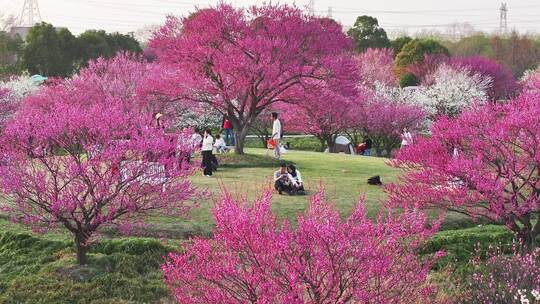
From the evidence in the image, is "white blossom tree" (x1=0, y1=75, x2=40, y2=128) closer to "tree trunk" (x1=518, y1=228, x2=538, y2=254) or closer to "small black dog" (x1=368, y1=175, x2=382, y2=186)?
"small black dog" (x1=368, y1=175, x2=382, y2=186)

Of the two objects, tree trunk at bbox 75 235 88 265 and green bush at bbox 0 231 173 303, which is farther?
tree trunk at bbox 75 235 88 265

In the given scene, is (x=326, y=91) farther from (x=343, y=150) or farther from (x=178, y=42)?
(x=343, y=150)

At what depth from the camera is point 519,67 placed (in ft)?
194

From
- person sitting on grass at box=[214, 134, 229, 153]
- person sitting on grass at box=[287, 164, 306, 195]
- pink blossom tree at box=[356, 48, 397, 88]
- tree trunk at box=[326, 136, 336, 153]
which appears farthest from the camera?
pink blossom tree at box=[356, 48, 397, 88]

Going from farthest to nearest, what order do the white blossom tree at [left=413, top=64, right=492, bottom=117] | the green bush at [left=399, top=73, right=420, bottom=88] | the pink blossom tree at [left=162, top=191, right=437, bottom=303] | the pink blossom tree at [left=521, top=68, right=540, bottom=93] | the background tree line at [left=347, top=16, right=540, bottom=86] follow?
the background tree line at [left=347, top=16, right=540, bottom=86], the green bush at [left=399, top=73, right=420, bottom=88], the white blossom tree at [left=413, top=64, right=492, bottom=117], the pink blossom tree at [left=521, top=68, right=540, bottom=93], the pink blossom tree at [left=162, top=191, right=437, bottom=303]

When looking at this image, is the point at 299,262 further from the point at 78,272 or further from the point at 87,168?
the point at 78,272

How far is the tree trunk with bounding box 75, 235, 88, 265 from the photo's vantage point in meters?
9.44

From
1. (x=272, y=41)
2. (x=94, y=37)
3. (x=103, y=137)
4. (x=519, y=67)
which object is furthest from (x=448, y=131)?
(x=519, y=67)

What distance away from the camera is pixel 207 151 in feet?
51.5

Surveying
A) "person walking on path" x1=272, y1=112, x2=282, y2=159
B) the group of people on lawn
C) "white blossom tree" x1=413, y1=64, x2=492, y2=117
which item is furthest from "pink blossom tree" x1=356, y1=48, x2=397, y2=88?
the group of people on lawn

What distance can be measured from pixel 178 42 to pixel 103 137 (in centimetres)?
962

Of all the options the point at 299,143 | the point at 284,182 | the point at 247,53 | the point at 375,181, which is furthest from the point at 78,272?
the point at 299,143

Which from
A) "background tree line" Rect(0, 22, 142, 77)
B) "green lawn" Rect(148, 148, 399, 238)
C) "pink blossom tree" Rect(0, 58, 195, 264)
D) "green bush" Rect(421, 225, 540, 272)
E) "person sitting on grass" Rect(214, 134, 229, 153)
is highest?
"background tree line" Rect(0, 22, 142, 77)

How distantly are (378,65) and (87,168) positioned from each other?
43.0 meters
